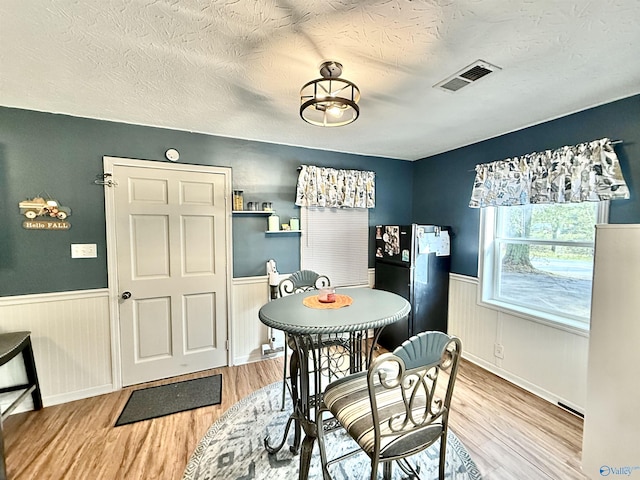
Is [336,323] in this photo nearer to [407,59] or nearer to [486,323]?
[407,59]

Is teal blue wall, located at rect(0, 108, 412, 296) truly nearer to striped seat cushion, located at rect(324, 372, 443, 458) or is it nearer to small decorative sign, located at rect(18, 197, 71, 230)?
small decorative sign, located at rect(18, 197, 71, 230)

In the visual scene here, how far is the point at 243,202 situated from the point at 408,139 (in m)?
1.87

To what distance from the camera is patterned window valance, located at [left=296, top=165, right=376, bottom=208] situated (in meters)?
3.21

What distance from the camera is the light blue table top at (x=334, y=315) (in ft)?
4.86

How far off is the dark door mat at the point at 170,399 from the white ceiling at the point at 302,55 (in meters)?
2.40

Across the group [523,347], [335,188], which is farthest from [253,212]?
[523,347]

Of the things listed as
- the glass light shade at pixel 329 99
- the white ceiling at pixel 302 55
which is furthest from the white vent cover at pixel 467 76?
the glass light shade at pixel 329 99

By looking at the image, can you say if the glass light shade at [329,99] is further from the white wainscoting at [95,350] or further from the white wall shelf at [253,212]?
the white wainscoting at [95,350]

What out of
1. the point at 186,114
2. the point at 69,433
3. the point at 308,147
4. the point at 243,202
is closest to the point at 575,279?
the point at 308,147

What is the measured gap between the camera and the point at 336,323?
1516 millimetres

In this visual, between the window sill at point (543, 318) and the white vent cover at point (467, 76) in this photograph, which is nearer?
the white vent cover at point (467, 76)

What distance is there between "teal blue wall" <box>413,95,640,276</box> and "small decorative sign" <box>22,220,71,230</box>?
3.68 m

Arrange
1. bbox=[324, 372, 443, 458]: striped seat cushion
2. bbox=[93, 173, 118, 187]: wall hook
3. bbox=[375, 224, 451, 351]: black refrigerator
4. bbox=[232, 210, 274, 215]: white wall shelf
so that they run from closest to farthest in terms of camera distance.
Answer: bbox=[324, 372, 443, 458]: striped seat cushion
bbox=[93, 173, 118, 187]: wall hook
bbox=[232, 210, 274, 215]: white wall shelf
bbox=[375, 224, 451, 351]: black refrigerator

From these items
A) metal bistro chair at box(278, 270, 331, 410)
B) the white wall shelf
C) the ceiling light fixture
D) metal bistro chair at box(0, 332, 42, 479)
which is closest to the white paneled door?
the white wall shelf
